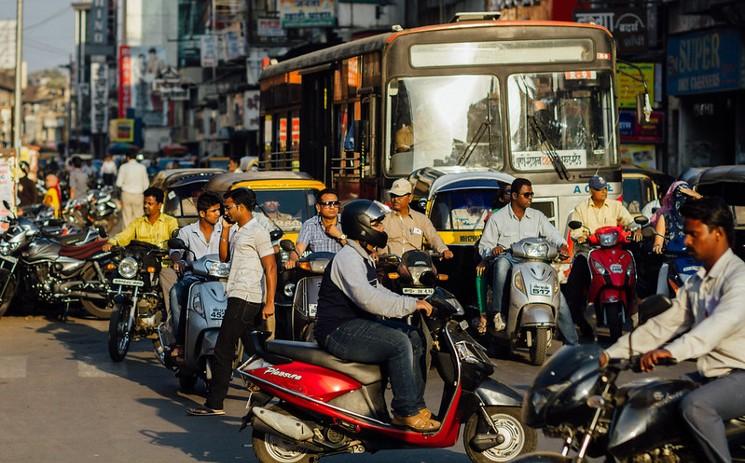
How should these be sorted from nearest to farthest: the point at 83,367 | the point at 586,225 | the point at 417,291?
the point at 417,291
the point at 83,367
the point at 586,225

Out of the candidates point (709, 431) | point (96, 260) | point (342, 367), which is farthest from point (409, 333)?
point (96, 260)

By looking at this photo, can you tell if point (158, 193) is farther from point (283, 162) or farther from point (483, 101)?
point (283, 162)

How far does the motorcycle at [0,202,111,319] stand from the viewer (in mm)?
17031

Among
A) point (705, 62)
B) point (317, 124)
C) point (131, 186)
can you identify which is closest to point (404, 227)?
point (317, 124)

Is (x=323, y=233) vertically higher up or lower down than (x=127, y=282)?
higher up

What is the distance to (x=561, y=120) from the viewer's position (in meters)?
17.5

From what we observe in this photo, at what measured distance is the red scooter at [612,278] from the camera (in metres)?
13.8

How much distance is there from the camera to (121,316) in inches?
535

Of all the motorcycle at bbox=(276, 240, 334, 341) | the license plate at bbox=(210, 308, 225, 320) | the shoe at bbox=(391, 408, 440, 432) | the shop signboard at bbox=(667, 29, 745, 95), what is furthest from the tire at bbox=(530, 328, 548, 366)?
the shop signboard at bbox=(667, 29, 745, 95)

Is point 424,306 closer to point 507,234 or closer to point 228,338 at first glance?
point 228,338

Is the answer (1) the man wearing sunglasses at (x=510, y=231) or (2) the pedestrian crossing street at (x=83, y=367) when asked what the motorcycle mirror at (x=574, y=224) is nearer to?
(1) the man wearing sunglasses at (x=510, y=231)

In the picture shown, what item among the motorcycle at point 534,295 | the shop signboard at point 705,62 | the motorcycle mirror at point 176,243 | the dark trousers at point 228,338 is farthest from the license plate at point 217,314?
the shop signboard at point 705,62

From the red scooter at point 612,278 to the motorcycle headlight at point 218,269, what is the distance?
13.1ft

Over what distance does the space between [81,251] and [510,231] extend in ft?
20.5
